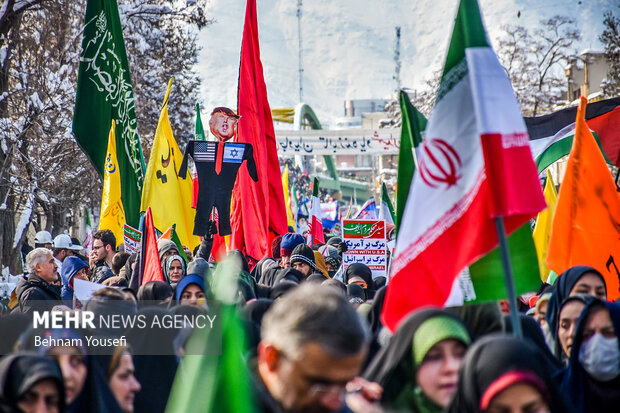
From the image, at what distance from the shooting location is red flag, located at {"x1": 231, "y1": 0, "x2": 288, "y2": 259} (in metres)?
10.4

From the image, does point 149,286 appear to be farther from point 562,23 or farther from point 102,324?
point 562,23

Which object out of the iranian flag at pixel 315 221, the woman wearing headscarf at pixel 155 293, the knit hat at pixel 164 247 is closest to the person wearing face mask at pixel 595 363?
the woman wearing headscarf at pixel 155 293

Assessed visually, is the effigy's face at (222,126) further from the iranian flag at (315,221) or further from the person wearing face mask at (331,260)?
the iranian flag at (315,221)

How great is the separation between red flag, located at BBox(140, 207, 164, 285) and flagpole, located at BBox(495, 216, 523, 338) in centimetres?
368

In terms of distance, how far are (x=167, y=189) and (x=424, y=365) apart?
7171mm

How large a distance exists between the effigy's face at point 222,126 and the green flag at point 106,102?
2.96 ft

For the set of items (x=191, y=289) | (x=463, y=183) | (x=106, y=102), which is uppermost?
(x=106, y=102)

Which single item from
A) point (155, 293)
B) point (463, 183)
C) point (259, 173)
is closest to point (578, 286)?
point (463, 183)

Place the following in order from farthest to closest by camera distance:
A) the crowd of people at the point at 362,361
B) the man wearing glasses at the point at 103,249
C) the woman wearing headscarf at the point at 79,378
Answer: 1. the man wearing glasses at the point at 103,249
2. the woman wearing headscarf at the point at 79,378
3. the crowd of people at the point at 362,361

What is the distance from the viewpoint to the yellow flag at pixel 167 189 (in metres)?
9.82

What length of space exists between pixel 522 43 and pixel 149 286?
33.4 m

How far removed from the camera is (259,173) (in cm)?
1066

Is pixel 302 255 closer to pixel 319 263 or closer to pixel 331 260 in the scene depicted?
pixel 319 263

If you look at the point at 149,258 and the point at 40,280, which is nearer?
the point at 40,280
